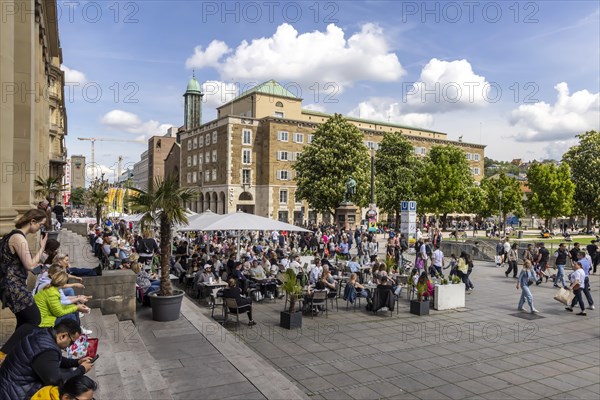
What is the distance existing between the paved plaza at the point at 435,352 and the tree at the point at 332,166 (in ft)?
102

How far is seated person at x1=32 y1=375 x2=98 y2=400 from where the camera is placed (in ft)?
11.1

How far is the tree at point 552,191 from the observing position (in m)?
50.9

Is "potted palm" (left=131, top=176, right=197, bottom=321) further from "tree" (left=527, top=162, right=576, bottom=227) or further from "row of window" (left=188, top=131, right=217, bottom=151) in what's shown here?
"row of window" (left=188, top=131, right=217, bottom=151)

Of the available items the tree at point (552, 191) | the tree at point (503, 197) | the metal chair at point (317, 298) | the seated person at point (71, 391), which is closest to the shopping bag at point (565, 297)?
the metal chair at point (317, 298)

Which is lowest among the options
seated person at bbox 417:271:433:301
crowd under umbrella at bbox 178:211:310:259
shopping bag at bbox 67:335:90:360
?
seated person at bbox 417:271:433:301

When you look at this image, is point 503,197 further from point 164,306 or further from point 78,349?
point 78,349

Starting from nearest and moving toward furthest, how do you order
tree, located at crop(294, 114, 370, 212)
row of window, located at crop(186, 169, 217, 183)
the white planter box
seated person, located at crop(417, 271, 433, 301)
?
seated person, located at crop(417, 271, 433, 301)
the white planter box
tree, located at crop(294, 114, 370, 212)
row of window, located at crop(186, 169, 217, 183)

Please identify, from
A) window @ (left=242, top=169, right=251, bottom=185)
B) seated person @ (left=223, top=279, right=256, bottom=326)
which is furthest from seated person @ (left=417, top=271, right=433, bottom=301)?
window @ (left=242, top=169, right=251, bottom=185)

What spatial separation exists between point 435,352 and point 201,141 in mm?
67226

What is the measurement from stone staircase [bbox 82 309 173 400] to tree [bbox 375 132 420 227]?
45214 millimetres

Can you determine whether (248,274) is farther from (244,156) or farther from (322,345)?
(244,156)

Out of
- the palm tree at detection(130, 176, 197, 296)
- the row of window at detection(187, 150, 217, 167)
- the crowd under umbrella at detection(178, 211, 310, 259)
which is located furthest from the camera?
the row of window at detection(187, 150, 217, 167)

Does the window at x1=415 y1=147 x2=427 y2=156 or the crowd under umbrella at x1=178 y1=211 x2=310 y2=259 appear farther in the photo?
the window at x1=415 y1=147 x2=427 y2=156

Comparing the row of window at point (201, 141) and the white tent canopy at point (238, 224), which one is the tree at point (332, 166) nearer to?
the row of window at point (201, 141)
